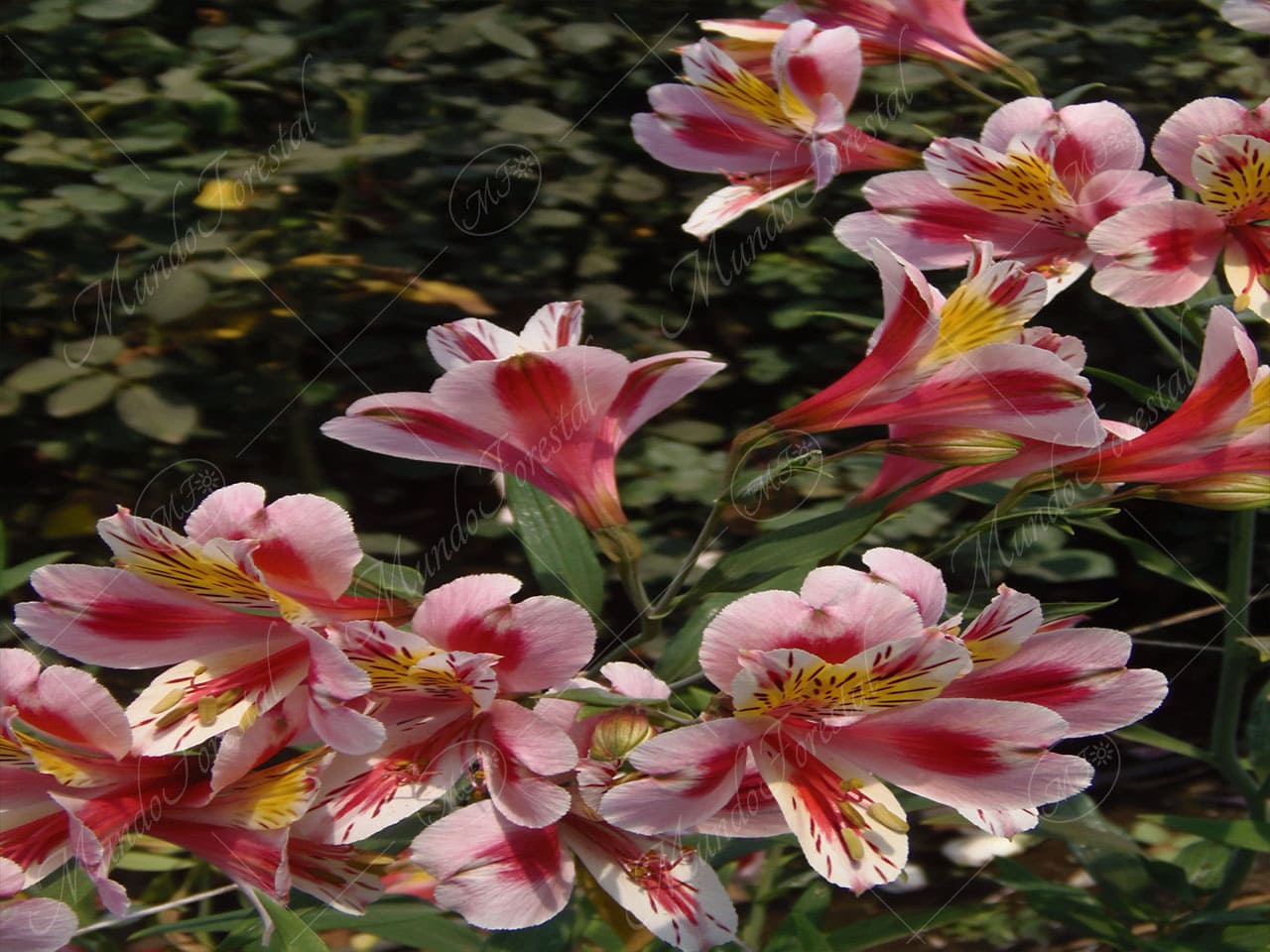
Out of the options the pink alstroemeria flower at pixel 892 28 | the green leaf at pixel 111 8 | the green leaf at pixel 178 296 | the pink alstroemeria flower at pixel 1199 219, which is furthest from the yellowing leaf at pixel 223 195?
the pink alstroemeria flower at pixel 1199 219

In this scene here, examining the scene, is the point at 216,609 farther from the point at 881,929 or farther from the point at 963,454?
the point at 881,929

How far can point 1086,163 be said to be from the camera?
31.7 inches

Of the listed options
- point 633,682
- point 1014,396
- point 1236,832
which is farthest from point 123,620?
point 1236,832

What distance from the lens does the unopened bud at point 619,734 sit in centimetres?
58

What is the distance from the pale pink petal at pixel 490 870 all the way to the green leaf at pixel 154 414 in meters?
0.85

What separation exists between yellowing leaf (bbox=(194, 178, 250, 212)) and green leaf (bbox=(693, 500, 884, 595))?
39.0 inches

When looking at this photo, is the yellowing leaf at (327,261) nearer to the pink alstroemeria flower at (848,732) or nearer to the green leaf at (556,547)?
the green leaf at (556,547)

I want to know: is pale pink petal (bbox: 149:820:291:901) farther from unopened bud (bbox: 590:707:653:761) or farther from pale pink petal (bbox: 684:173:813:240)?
pale pink petal (bbox: 684:173:813:240)

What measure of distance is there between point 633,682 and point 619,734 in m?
0.03

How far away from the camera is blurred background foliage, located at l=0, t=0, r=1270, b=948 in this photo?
1475 millimetres

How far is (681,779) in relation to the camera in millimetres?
552

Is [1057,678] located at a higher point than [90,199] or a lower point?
higher

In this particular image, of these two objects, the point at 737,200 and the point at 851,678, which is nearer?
the point at 851,678

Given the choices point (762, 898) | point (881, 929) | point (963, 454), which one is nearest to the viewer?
point (963, 454)
